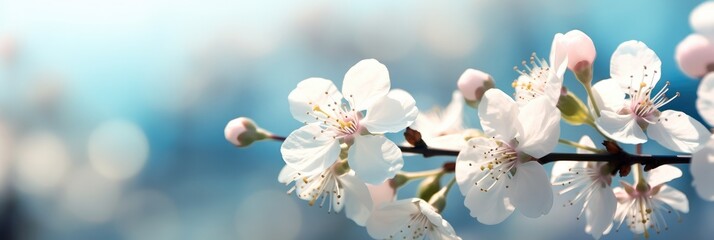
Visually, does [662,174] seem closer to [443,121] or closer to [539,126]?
[539,126]

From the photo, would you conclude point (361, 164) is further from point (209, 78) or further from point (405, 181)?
point (209, 78)

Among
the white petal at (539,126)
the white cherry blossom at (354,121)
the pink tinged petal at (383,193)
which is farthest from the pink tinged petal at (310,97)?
the white petal at (539,126)

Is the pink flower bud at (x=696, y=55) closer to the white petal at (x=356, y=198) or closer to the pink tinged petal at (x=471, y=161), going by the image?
the pink tinged petal at (x=471, y=161)

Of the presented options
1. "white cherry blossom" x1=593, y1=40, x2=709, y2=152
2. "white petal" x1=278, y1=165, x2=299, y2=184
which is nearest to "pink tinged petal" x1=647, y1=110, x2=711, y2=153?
"white cherry blossom" x1=593, y1=40, x2=709, y2=152

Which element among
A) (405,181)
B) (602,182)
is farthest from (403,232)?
(602,182)

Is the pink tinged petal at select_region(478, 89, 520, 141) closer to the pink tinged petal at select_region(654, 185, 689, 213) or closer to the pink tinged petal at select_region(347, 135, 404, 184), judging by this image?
the pink tinged petal at select_region(347, 135, 404, 184)

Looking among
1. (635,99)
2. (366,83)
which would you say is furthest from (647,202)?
(366,83)
